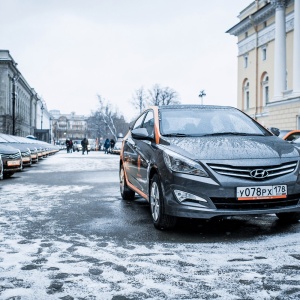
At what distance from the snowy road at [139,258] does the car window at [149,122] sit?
1226 mm

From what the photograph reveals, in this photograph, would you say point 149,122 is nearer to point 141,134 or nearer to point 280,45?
point 141,134

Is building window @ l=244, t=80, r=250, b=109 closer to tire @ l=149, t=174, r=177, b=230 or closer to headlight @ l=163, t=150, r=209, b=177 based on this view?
tire @ l=149, t=174, r=177, b=230

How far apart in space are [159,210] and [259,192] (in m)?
1.18

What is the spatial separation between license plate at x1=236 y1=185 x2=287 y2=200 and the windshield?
1.32 metres

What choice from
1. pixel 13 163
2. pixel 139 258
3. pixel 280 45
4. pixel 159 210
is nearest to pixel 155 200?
pixel 159 210

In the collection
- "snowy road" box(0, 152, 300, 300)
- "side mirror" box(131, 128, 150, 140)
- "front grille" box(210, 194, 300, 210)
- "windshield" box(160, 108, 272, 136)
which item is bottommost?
"snowy road" box(0, 152, 300, 300)

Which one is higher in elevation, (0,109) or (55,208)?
(0,109)

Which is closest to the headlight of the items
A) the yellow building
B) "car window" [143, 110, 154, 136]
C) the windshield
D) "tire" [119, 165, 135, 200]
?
the windshield

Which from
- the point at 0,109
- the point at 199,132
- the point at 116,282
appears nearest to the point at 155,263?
the point at 116,282

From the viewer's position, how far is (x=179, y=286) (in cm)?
358

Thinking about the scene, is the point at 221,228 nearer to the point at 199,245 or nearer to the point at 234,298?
the point at 199,245

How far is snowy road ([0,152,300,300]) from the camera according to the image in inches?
138

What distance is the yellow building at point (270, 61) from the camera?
1409 inches

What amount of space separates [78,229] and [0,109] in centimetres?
7094
